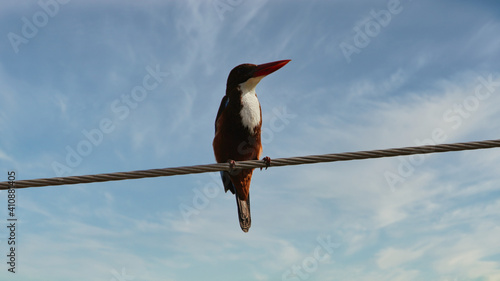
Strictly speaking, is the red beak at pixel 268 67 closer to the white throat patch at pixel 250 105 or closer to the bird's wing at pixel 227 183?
the white throat patch at pixel 250 105

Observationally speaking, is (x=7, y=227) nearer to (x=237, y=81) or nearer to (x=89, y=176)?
(x=89, y=176)

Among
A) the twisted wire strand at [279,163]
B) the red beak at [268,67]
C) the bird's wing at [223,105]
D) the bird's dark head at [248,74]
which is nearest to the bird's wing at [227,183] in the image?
the bird's wing at [223,105]

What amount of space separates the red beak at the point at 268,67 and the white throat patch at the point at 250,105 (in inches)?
2.0

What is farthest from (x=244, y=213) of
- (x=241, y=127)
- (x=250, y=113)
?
(x=250, y=113)

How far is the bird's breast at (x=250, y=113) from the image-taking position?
439 cm

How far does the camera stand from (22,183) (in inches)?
115

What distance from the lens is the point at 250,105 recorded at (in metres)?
4.45

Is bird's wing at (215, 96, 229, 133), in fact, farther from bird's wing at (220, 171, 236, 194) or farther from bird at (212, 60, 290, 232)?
bird's wing at (220, 171, 236, 194)

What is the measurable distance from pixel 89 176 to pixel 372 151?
6.10 feet

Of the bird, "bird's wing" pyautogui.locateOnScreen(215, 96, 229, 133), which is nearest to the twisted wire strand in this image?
the bird

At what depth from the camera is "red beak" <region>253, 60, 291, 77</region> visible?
15.1 feet

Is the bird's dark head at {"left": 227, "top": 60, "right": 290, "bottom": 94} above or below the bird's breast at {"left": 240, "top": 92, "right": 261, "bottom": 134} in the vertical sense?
above

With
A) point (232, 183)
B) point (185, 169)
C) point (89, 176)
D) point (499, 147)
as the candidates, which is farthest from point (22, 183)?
point (499, 147)

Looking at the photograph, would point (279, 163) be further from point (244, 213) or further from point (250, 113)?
point (244, 213)
